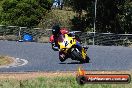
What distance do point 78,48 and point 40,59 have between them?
5.09 meters

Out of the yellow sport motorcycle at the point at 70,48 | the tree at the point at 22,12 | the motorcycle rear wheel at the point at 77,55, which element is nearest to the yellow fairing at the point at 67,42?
the yellow sport motorcycle at the point at 70,48

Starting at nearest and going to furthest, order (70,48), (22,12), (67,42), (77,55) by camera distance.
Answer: (67,42) < (70,48) < (77,55) < (22,12)

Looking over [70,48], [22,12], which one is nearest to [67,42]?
[70,48]

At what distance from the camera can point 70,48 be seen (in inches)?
762

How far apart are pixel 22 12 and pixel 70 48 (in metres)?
30.1

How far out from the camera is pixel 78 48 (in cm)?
1961

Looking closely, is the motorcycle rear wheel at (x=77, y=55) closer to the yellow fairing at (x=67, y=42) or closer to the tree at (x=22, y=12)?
the yellow fairing at (x=67, y=42)

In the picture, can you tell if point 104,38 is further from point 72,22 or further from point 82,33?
point 72,22

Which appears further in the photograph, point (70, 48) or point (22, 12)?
point (22, 12)

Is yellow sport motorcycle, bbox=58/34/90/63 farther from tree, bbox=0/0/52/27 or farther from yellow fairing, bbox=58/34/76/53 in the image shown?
tree, bbox=0/0/52/27

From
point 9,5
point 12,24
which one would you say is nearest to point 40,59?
point 12,24

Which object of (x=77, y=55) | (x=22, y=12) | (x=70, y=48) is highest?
(x=22, y=12)

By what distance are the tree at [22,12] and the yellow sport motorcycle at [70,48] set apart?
26954mm

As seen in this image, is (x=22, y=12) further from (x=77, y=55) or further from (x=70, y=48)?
(x=70, y=48)
